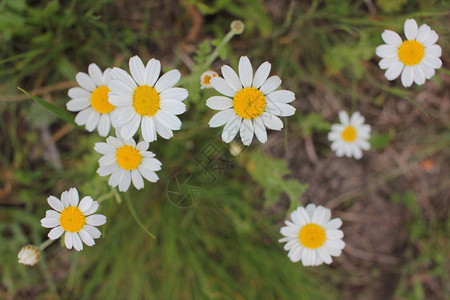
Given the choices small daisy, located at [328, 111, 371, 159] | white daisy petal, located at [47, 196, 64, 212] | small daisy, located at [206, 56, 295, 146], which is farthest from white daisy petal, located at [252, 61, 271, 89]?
small daisy, located at [328, 111, 371, 159]

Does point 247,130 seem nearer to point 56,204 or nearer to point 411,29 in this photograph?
point 56,204

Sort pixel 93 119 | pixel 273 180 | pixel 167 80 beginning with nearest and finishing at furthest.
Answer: pixel 167 80, pixel 93 119, pixel 273 180

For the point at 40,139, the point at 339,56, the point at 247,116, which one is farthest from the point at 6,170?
the point at 339,56

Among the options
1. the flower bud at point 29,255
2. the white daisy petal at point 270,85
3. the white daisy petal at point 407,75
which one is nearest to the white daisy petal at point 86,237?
the flower bud at point 29,255

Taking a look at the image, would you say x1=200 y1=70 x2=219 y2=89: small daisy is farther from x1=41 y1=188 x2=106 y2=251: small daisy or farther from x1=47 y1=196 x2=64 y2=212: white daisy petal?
x1=47 y1=196 x2=64 y2=212: white daisy petal

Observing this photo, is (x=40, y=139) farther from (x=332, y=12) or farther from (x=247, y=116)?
(x=332, y=12)

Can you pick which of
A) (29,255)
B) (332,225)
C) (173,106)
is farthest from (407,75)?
(29,255)

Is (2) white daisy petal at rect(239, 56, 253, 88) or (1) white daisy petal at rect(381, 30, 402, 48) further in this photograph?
(1) white daisy petal at rect(381, 30, 402, 48)
